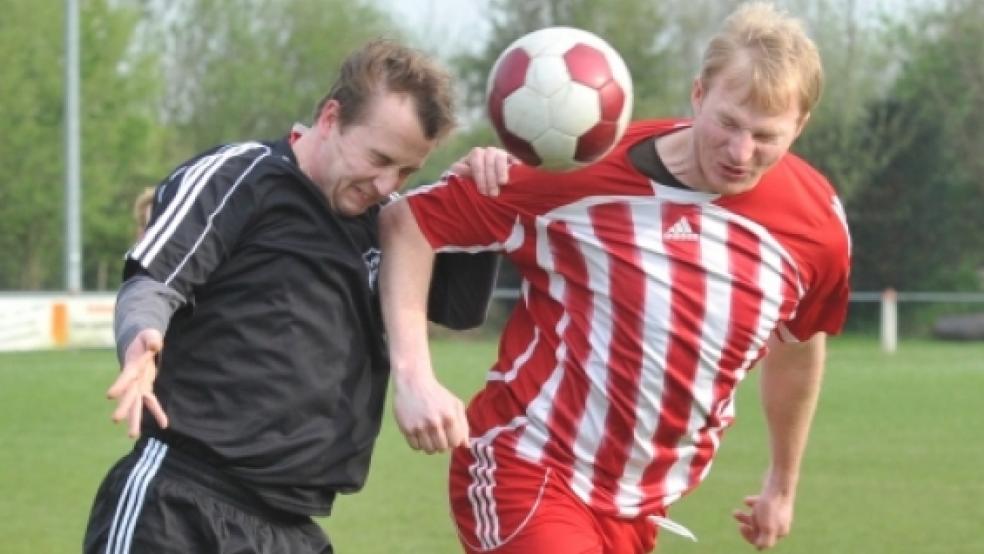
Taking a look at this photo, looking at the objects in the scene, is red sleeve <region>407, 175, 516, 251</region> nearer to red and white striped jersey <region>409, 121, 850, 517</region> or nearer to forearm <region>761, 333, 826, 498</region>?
red and white striped jersey <region>409, 121, 850, 517</region>

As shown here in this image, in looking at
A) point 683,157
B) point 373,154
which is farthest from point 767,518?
point 373,154

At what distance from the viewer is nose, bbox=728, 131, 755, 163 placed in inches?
162

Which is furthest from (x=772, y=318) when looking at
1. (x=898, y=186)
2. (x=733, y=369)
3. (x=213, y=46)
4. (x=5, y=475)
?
(x=213, y=46)

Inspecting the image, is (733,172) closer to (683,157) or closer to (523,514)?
(683,157)

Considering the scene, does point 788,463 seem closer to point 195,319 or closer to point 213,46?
point 195,319

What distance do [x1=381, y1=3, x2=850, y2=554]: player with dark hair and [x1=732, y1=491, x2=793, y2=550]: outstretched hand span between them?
53cm

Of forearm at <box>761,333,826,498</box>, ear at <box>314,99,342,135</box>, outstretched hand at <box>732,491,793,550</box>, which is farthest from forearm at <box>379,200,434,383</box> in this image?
outstretched hand at <box>732,491,793,550</box>

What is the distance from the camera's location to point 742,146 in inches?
162

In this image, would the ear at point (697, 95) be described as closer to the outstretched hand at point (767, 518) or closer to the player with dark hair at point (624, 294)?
the player with dark hair at point (624, 294)

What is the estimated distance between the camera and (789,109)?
4.17 metres

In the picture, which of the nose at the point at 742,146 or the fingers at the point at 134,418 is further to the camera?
the nose at the point at 742,146

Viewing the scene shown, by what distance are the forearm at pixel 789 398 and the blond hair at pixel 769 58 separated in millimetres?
795

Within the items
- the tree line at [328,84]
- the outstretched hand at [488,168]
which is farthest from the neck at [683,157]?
the tree line at [328,84]

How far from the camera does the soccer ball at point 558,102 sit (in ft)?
13.8
